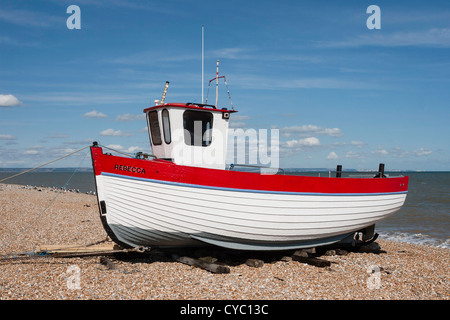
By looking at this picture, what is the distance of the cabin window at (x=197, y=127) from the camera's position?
8336 mm

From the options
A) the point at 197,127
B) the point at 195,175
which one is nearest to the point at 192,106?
the point at 197,127

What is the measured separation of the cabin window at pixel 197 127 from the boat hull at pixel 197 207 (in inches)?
53.5

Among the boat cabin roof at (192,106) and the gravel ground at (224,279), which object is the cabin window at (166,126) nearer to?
the boat cabin roof at (192,106)

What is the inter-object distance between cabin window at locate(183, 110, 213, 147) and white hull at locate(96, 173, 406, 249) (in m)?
1.55

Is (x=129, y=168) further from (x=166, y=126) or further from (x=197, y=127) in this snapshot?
(x=197, y=127)

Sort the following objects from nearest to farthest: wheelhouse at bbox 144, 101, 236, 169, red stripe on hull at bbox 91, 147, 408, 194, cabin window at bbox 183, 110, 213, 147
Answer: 1. red stripe on hull at bbox 91, 147, 408, 194
2. wheelhouse at bbox 144, 101, 236, 169
3. cabin window at bbox 183, 110, 213, 147

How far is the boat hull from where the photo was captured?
23.9ft

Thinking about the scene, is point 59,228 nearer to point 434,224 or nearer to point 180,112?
point 180,112

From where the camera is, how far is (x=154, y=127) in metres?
8.71

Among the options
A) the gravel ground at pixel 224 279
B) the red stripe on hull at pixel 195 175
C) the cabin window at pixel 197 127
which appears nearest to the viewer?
the gravel ground at pixel 224 279

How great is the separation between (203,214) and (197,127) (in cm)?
220

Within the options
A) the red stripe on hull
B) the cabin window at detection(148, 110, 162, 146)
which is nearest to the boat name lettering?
the red stripe on hull

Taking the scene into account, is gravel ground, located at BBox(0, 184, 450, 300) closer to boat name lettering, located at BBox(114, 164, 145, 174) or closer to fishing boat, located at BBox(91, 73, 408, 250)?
fishing boat, located at BBox(91, 73, 408, 250)

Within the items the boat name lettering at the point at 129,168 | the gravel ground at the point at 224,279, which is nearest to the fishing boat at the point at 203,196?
the boat name lettering at the point at 129,168
